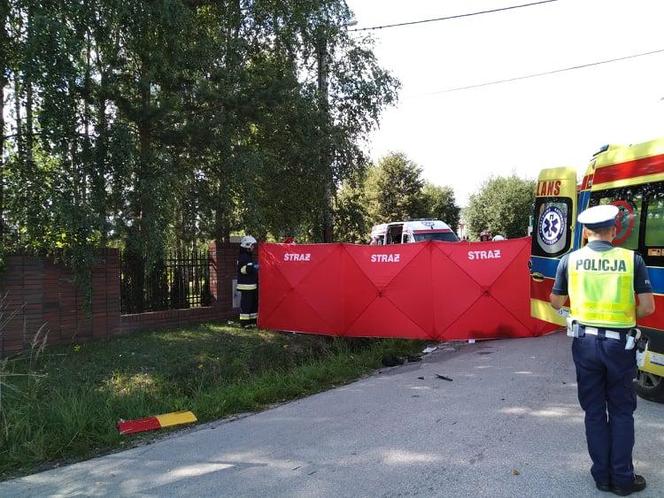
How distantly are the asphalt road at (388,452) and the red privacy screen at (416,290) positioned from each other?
3.06 meters

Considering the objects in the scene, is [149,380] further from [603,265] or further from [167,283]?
[603,265]

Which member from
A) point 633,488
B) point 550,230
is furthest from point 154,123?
point 633,488

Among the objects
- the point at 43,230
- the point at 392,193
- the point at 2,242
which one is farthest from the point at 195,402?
the point at 392,193

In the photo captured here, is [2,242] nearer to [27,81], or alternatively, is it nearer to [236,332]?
[27,81]

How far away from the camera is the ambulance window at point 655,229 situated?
5.10 meters

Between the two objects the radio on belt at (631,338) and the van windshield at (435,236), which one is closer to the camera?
the radio on belt at (631,338)

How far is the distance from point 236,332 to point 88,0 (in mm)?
6321

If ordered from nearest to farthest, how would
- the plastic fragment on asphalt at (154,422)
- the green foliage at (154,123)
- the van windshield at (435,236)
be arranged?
the plastic fragment on asphalt at (154,422), the green foliage at (154,123), the van windshield at (435,236)

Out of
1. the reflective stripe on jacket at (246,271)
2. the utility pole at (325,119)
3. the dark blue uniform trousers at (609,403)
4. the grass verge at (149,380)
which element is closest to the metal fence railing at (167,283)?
the grass verge at (149,380)

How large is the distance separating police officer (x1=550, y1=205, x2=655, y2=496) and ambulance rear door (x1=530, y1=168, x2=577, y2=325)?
3520 millimetres

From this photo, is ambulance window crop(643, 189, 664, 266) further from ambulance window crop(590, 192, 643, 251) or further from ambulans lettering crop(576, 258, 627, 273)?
ambulans lettering crop(576, 258, 627, 273)

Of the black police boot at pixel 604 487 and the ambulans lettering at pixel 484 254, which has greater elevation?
the ambulans lettering at pixel 484 254

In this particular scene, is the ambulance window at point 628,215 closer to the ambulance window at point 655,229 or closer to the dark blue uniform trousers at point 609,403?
the ambulance window at point 655,229

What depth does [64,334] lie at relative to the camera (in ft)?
31.0
